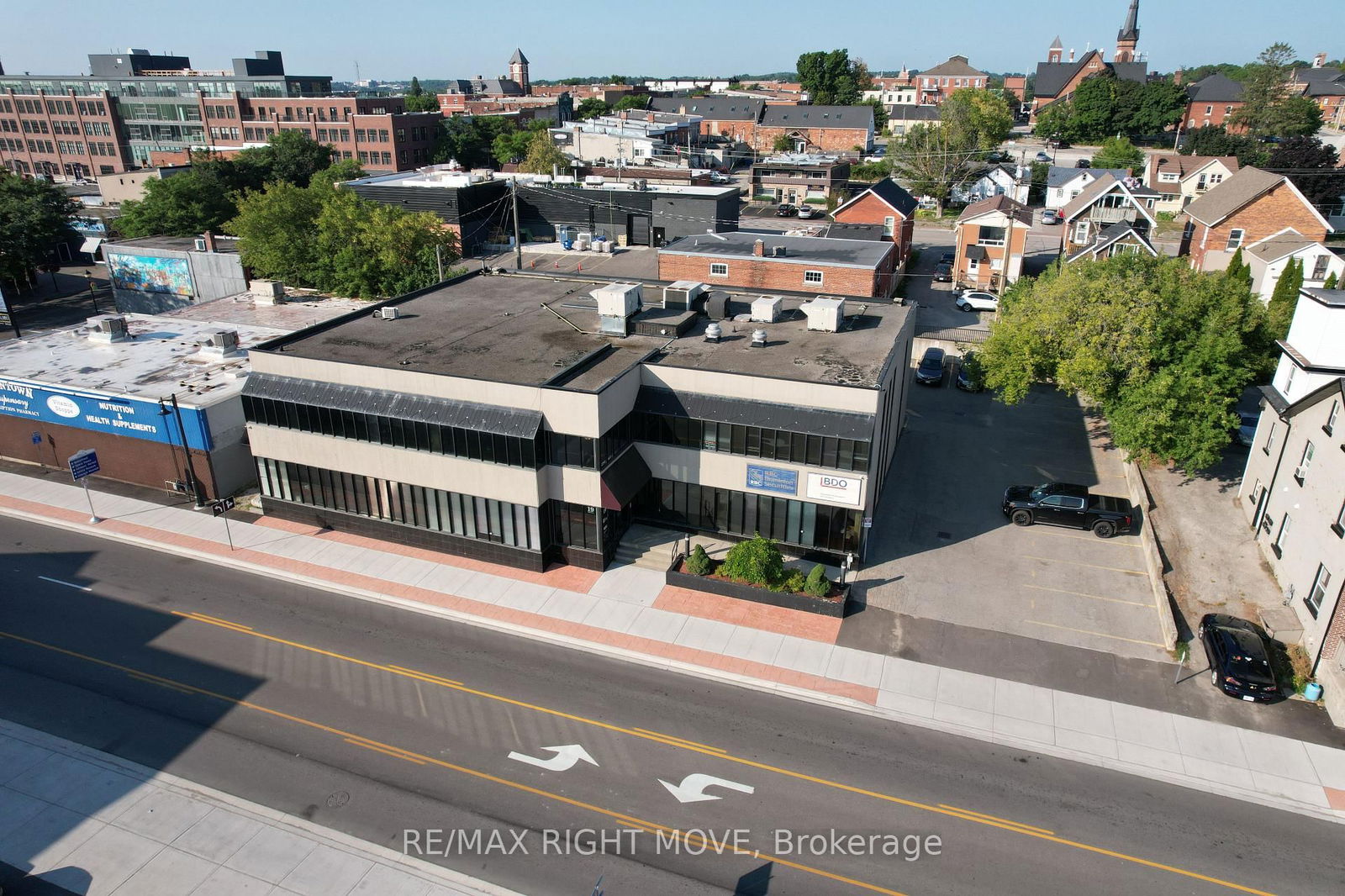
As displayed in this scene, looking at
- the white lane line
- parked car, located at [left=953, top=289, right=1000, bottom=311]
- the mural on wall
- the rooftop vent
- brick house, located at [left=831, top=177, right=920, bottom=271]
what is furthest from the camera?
brick house, located at [left=831, top=177, right=920, bottom=271]

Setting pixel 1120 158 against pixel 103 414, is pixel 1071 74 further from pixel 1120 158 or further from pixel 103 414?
pixel 103 414

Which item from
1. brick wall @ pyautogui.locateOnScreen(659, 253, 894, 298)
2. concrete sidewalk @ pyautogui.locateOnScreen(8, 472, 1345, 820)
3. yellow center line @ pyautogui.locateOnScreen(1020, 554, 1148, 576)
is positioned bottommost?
concrete sidewalk @ pyautogui.locateOnScreen(8, 472, 1345, 820)

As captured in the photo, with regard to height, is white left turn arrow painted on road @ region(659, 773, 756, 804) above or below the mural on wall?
below

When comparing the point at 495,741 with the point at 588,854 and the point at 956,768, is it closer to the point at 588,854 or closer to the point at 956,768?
the point at 588,854

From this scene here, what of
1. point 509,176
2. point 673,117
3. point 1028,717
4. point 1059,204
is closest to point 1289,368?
point 1028,717

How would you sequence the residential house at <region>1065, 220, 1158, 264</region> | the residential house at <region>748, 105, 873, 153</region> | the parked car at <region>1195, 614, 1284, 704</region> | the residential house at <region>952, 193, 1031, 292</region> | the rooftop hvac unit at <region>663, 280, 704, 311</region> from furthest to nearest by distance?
the residential house at <region>748, 105, 873, 153</region> → the residential house at <region>952, 193, 1031, 292</region> → the residential house at <region>1065, 220, 1158, 264</region> → the rooftop hvac unit at <region>663, 280, 704, 311</region> → the parked car at <region>1195, 614, 1284, 704</region>

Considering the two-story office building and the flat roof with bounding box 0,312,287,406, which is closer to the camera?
the two-story office building

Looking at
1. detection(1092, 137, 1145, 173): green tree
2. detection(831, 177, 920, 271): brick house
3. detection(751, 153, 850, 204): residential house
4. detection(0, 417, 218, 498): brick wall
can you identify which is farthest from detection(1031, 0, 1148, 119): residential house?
detection(0, 417, 218, 498): brick wall

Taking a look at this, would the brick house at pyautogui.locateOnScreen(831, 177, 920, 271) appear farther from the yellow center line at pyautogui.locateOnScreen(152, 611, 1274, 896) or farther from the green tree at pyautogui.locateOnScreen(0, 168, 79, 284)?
the green tree at pyautogui.locateOnScreen(0, 168, 79, 284)

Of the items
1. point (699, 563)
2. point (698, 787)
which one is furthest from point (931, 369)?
point (698, 787)
